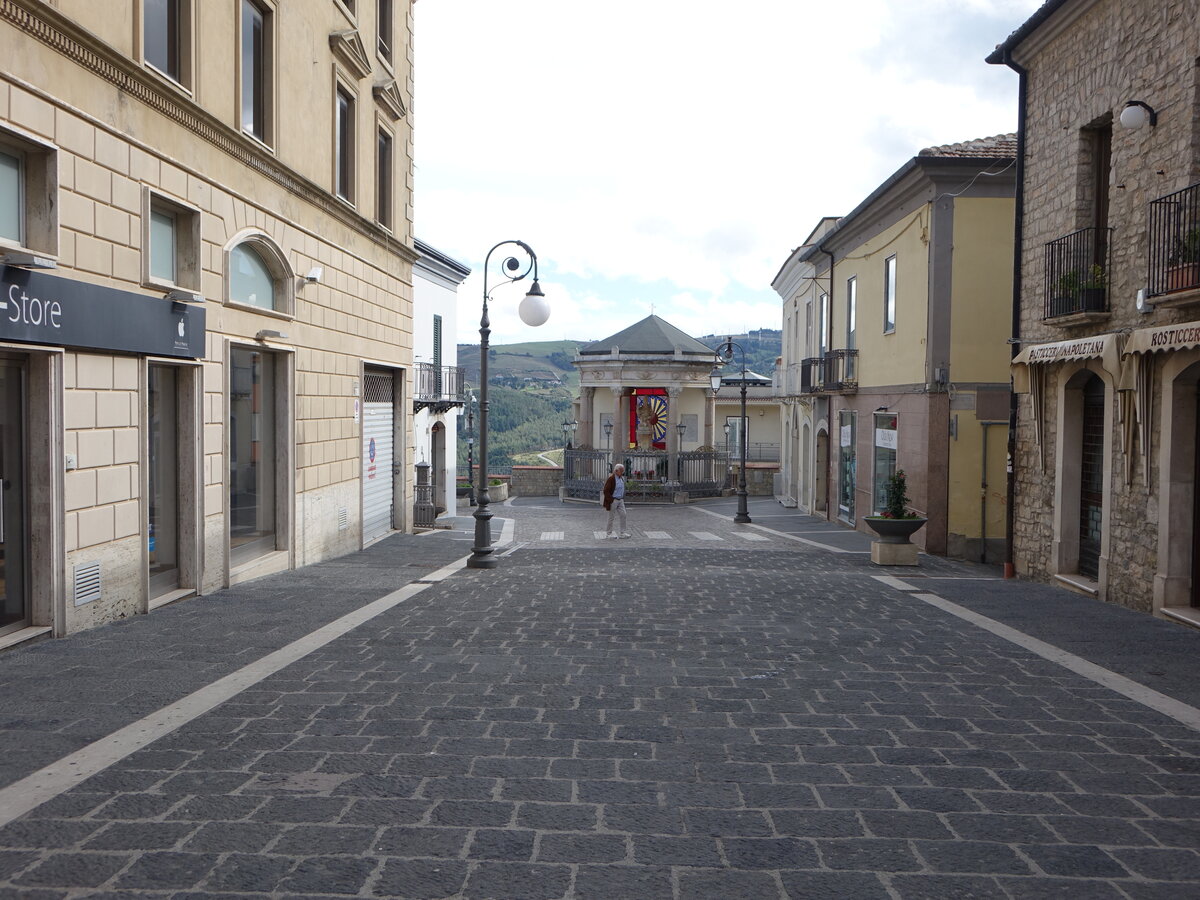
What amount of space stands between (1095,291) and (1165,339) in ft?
6.76

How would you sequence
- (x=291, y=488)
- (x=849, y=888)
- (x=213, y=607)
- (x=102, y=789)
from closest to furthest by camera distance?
1. (x=849, y=888)
2. (x=102, y=789)
3. (x=213, y=607)
4. (x=291, y=488)

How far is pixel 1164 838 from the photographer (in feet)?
14.4

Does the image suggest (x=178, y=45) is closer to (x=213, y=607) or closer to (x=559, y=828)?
(x=213, y=607)

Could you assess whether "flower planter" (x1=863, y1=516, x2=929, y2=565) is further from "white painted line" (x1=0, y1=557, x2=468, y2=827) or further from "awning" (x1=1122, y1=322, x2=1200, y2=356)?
"white painted line" (x1=0, y1=557, x2=468, y2=827)

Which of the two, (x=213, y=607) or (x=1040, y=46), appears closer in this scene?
(x=213, y=607)

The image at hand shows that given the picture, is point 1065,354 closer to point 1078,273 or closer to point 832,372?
point 1078,273

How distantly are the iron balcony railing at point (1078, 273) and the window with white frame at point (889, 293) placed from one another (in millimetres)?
7933

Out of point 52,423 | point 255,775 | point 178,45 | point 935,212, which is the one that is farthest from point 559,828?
point 935,212

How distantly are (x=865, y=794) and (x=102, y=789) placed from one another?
12.1 ft

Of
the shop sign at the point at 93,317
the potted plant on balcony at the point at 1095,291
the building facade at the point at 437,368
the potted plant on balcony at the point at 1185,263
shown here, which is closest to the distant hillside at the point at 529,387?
the building facade at the point at 437,368

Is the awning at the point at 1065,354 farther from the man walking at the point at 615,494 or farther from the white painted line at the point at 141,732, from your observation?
the man walking at the point at 615,494

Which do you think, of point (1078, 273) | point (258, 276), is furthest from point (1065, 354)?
point (258, 276)

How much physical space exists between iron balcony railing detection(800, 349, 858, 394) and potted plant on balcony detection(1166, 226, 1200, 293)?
13593mm

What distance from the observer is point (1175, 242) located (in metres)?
10.3
